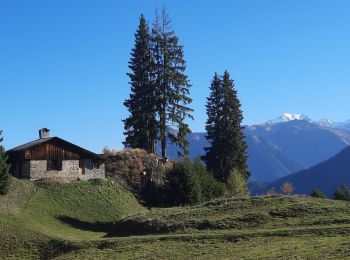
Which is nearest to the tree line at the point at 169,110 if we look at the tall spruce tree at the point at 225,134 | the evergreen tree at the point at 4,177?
the tall spruce tree at the point at 225,134

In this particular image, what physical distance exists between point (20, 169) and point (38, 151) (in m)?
2.71

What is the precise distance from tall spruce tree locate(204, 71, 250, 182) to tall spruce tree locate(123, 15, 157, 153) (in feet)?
27.5

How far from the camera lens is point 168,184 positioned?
5581cm

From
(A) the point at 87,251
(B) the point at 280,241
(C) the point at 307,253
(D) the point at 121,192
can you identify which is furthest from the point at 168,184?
(C) the point at 307,253

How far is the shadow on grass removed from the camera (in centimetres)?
3962

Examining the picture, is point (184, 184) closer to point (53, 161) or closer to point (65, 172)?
point (65, 172)

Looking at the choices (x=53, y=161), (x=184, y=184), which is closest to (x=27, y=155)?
(x=53, y=161)

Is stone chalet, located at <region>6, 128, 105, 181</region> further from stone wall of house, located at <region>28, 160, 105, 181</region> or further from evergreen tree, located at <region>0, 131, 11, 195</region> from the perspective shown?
evergreen tree, located at <region>0, 131, 11, 195</region>

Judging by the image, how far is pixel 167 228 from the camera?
38.8 metres

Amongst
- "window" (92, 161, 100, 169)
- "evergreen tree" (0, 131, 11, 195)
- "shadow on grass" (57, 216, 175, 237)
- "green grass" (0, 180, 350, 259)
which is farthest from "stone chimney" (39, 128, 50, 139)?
"shadow on grass" (57, 216, 175, 237)

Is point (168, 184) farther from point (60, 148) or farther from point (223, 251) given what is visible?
point (223, 251)

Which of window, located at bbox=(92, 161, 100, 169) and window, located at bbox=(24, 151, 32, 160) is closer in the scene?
window, located at bbox=(24, 151, 32, 160)

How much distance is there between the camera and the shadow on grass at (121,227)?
39.6 m

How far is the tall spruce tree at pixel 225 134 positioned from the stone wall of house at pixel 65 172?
16392 millimetres
